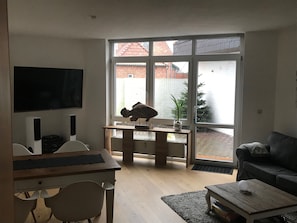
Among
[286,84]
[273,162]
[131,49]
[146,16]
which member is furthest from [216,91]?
[146,16]

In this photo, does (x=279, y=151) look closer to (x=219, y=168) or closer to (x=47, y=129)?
(x=219, y=168)

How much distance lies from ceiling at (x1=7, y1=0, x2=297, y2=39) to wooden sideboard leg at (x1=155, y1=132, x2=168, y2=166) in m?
1.89

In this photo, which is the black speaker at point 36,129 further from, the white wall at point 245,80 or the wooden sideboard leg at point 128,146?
the wooden sideboard leg at point 128,146

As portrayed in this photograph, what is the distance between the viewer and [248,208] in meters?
2.63

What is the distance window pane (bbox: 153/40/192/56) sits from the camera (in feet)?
17.7

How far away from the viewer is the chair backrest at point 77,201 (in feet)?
7.61

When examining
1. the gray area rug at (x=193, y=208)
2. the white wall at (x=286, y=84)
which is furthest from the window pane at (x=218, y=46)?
the gray area rug at (x=193, y=208)

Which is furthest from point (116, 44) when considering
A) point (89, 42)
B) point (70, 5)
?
point (70, 5)

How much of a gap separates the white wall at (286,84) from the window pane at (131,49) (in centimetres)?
252

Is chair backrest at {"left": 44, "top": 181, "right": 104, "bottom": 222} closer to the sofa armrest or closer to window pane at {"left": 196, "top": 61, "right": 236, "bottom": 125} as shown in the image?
the sofa armrest

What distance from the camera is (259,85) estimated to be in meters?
4.80

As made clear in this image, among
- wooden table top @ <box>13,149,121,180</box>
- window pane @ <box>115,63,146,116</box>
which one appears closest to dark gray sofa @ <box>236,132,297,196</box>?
wooden table top @ <box>13,149,121,180</box>

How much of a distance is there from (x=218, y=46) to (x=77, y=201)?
156 inches

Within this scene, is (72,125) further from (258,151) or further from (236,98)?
(258,151)
